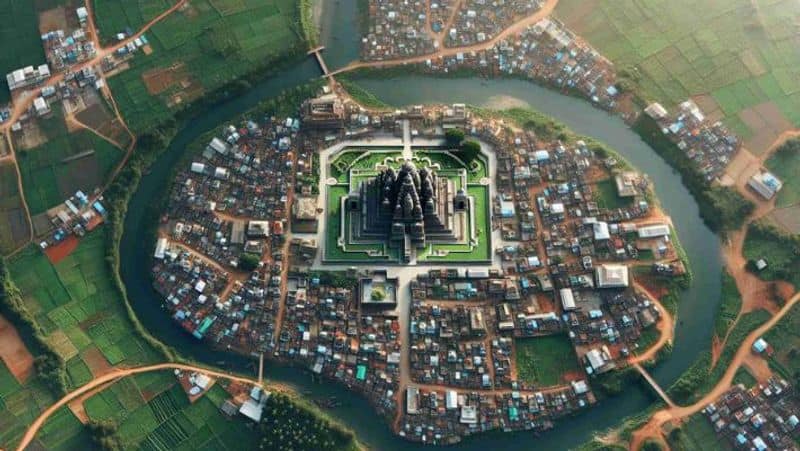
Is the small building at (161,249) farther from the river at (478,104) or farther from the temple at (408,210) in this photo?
the temple at (408,210)

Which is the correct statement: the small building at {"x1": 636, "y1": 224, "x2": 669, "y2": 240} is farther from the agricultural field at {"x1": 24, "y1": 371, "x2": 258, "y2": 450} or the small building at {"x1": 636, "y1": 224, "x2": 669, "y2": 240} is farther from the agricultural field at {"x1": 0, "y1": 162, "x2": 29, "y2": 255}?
the agricultural field at {"x1": 0, "y1": 162, "x2": 29, "y2": 255}

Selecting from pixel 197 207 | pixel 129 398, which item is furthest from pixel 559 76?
pixel 129 398

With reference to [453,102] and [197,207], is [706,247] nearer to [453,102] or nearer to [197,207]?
[453,102]

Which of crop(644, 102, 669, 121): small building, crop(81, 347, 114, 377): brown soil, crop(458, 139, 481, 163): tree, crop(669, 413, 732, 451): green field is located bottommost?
crop(669, 413, 732, 451): green field

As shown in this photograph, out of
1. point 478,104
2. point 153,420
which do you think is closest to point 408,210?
point 478,104

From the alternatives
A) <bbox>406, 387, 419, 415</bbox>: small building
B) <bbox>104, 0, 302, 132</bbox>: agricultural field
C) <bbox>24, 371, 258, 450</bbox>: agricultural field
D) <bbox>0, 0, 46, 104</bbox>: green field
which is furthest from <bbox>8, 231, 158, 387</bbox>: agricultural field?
<bbox>406, 387, 419, 415</bbox>: small building

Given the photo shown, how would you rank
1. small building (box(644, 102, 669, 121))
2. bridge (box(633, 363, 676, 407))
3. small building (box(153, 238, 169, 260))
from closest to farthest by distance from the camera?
bridge (box(633, 363, 676, 407))
small building (box(153, 238, 169, 260))
small building (box(644, 102, 669, 121))
